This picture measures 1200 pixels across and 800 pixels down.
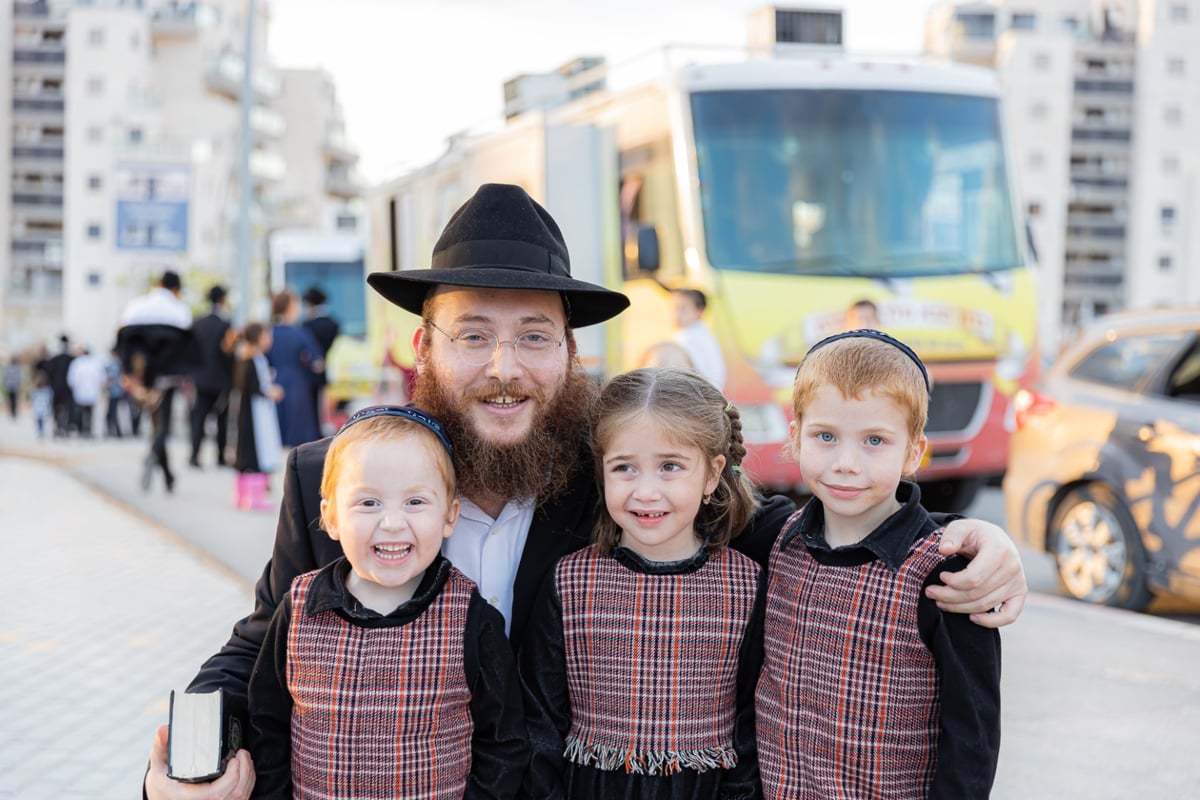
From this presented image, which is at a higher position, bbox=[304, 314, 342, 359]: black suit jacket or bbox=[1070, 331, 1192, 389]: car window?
bbox=[304, 314, 342, 359]: black suit jacket

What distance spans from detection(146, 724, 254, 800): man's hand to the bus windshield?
7171mm

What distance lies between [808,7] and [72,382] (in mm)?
19357

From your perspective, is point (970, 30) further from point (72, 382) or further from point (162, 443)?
point (162, 443)

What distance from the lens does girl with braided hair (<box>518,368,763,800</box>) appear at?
8.94 ft

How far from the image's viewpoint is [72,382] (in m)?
25.9

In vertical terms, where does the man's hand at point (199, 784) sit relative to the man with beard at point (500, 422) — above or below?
below

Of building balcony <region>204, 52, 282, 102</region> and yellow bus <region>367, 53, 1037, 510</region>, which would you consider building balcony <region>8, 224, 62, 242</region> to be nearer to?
building balcony <region>204, 52, 282, 102</region>

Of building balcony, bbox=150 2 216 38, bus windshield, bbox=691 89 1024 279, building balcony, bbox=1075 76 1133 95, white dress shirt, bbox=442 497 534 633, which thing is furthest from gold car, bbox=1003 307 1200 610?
building balcony, bbox=1075 76 1133 95

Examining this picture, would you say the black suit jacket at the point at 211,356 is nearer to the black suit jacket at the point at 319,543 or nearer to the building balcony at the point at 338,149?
the black suit jacket at the point at 319,543

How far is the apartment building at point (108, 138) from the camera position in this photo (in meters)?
80.2

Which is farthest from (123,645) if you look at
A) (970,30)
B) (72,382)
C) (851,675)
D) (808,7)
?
(970,30)

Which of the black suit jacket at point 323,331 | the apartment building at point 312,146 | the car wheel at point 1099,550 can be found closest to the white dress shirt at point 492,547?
the car wheel at point 1099,550

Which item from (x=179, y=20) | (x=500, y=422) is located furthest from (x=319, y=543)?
(x=179, y=20)

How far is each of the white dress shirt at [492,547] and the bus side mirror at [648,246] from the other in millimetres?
6522
